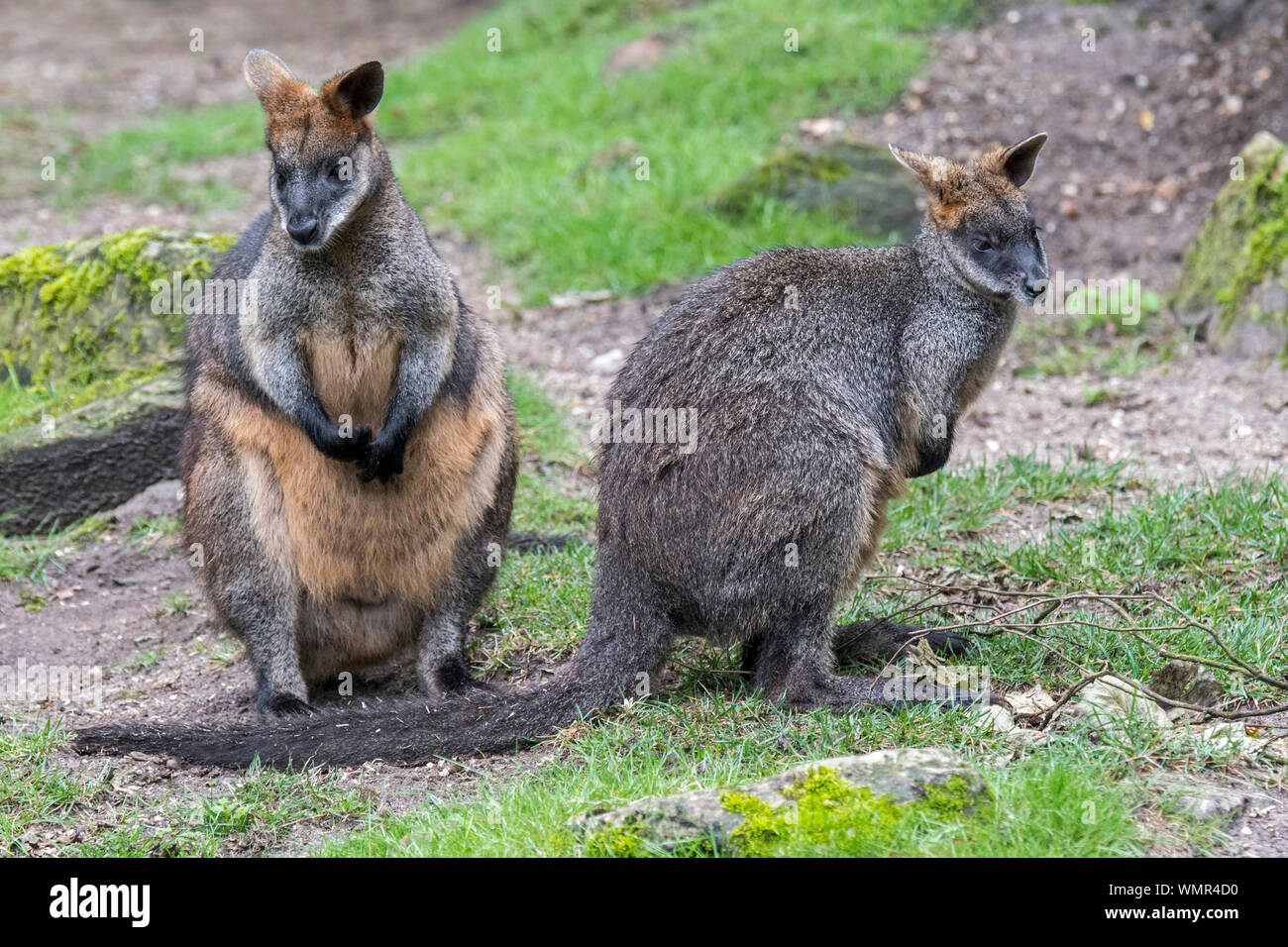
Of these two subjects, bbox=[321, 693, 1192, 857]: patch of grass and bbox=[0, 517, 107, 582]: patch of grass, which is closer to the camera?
bbox=[321, 693, 1192, 857]: patch of grass

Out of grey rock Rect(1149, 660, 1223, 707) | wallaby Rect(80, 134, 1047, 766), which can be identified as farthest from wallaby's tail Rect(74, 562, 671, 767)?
grey rock Rect(1149, 660, 1223, 707)

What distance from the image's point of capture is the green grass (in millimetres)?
9297

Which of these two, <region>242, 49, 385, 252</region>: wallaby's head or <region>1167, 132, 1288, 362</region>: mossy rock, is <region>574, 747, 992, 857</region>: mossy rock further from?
<region>1167, 132, 1288, 362</region>: mossy rock

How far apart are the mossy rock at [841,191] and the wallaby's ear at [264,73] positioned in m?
4.76

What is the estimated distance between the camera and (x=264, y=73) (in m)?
4.85

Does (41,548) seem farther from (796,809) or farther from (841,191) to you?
(841,191)

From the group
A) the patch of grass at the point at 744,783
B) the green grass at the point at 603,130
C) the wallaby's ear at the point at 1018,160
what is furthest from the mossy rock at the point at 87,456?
the wallaby's ear at the point at 1018,160

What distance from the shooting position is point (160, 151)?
42.6 ft

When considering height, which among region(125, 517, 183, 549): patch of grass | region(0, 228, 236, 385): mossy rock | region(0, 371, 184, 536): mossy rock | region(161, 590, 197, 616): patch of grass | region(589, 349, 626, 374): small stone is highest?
region(0, 228, 236, 385): mossy rock

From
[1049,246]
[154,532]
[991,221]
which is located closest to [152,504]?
[154,532]

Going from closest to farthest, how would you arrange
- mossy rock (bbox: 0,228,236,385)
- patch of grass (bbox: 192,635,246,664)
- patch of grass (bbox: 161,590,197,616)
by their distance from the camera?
1. patch of grass (bbox: 192,635,246,664)
2. patch of grass (bbox: 161,590,197,616)
3. mossy rock (bbox: 0,228,236,385)

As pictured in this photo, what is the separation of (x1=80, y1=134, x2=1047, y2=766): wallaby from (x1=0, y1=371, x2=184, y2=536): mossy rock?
2.55 m

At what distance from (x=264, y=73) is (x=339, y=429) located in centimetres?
126

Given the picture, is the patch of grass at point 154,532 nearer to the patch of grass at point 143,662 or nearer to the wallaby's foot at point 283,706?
the patch of grass at point 143,662
